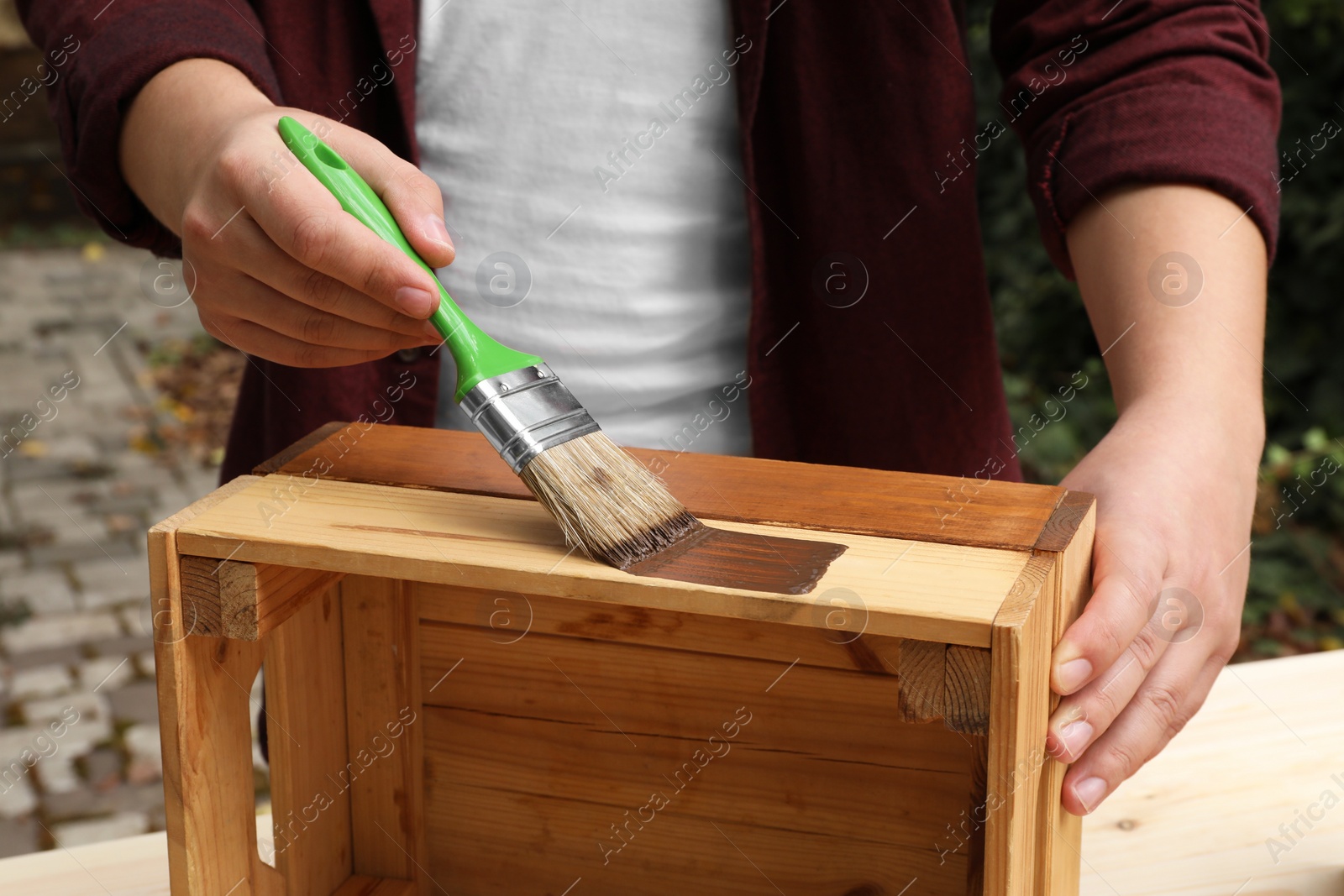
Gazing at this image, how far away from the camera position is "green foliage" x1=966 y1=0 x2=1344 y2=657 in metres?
3.17

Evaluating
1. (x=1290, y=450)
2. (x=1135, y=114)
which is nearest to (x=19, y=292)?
(x=1290, y=450)

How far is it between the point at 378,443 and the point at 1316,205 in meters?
2.74

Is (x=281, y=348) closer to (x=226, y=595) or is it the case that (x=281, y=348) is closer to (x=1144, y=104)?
(x=226, y=595)

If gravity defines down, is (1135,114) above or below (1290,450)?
above

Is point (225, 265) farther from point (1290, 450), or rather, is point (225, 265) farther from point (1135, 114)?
point (1290, 450)

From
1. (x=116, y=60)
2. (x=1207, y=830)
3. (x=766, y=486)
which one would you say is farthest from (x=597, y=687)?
(x=116, y=60)

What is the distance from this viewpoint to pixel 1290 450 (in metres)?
3.59

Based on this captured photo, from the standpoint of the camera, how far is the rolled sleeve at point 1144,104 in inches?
50.6

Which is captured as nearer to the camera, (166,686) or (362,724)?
(166,686)

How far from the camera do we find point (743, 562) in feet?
3.26

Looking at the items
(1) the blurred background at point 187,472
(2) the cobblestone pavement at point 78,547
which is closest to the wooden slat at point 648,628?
(2) the cobblestone pavement at point 78,547

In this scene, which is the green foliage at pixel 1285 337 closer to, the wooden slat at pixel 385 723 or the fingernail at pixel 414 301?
the wooden slat at pixel 385 723

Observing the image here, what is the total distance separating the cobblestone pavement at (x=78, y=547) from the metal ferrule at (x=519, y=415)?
5.24 feet

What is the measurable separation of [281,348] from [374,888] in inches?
26.1
